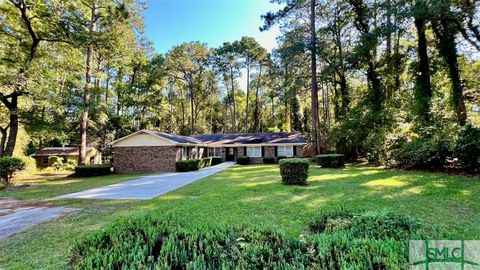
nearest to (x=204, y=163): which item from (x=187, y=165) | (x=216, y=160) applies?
(x=187, y=165)

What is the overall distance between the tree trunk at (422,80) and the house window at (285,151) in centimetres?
1244

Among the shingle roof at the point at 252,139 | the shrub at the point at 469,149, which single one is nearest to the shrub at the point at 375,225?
the shrub at the point at 469,149

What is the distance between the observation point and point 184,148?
2239 centimetres

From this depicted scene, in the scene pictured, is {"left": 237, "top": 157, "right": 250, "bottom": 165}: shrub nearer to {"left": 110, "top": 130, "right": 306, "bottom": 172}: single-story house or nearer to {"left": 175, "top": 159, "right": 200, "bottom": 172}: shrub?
{"left": 110, "top": 130, "right": 306, "bottom": 172}: single-story house

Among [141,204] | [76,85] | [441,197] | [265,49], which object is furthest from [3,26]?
[265,49]

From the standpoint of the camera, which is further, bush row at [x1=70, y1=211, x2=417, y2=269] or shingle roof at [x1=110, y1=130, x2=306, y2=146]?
shingle roof at [x1=110, y1=130, x2=306, y2=146]

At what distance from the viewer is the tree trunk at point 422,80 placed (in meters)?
14.8

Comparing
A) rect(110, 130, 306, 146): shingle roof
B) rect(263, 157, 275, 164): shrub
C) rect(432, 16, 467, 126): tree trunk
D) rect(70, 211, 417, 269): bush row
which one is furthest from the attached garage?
rect(432, 16, 467, 126): tree trunk

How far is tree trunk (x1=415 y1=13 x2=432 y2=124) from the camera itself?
48.6ft

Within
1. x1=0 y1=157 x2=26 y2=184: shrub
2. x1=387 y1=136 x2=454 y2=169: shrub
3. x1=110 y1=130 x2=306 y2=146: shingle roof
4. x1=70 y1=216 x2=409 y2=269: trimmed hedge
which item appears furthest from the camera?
x1=110 y1=130 x2=306 y2=146: shingle roof

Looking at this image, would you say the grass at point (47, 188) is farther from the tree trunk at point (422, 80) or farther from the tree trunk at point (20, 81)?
the tree trunk at point (422, 80)

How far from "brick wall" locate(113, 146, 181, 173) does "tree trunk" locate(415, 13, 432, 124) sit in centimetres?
1697

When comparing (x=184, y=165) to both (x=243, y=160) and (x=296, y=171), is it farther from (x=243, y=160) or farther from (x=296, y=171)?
(x=296, y=171)

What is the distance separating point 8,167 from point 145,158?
851 centimetres
